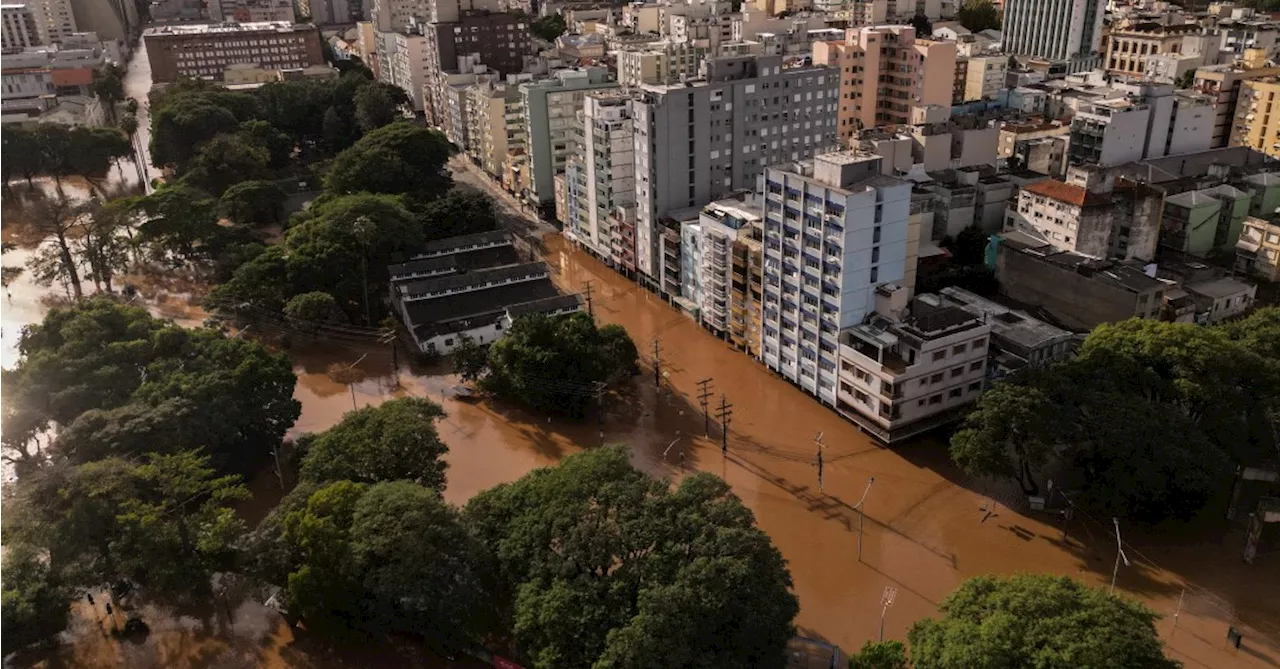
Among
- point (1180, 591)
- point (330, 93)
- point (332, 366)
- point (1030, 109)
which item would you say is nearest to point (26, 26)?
point (330, 93)

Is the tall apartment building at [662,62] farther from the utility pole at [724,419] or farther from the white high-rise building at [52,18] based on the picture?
the white high-rise building at [52,18]

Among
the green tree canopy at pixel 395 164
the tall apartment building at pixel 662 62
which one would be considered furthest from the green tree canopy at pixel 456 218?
the tall apartment building at pixel 662 62

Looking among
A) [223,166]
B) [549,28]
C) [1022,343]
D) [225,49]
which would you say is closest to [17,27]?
[225,49]

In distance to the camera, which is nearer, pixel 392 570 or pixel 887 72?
pixel 392 570

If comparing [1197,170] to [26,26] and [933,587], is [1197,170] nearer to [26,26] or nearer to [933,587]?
[933,587]

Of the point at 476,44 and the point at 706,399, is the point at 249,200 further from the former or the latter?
the point at 706,399

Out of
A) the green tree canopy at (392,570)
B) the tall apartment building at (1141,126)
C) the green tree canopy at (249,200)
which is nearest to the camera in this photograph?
the green tree canopy at (392,570)

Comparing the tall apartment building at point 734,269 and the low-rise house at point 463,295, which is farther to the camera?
the low-rise house at point 463,295
